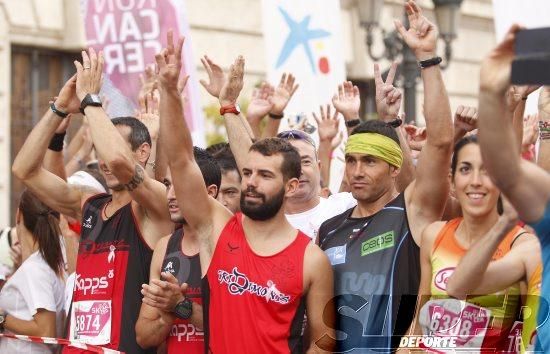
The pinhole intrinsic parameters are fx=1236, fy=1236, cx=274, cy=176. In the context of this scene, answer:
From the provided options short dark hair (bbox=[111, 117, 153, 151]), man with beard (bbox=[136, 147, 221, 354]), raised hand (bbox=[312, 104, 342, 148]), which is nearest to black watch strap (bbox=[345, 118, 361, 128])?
raised hand (bbox=[312, 104, 342, 148])

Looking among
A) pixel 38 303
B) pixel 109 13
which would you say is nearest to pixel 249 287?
pixel 38 303

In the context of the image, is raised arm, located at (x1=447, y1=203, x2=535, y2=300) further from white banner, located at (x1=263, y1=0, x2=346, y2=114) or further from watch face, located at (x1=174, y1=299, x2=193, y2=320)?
white banner, located at (x1=263, y1=0, x2=346, y2=114)

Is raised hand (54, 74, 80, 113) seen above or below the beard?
above

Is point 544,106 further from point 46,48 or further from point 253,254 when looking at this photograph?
point 46,48

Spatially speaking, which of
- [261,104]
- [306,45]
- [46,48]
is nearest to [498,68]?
[261,104]

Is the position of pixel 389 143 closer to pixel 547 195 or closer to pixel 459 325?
pixel 459 325

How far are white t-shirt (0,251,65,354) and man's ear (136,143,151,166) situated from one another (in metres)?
0.91

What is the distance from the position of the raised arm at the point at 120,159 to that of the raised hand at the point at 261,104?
144cm

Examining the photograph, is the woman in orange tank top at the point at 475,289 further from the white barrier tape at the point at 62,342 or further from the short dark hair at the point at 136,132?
the short dark hair at the point at 136,132

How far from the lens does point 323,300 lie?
5.05 metres

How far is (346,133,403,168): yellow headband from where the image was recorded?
5402 millimetres

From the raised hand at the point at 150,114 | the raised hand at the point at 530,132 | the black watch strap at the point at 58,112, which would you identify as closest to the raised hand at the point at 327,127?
the raised hand at the point at 150,114

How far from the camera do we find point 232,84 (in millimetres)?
6184

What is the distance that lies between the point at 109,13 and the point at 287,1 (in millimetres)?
1362
